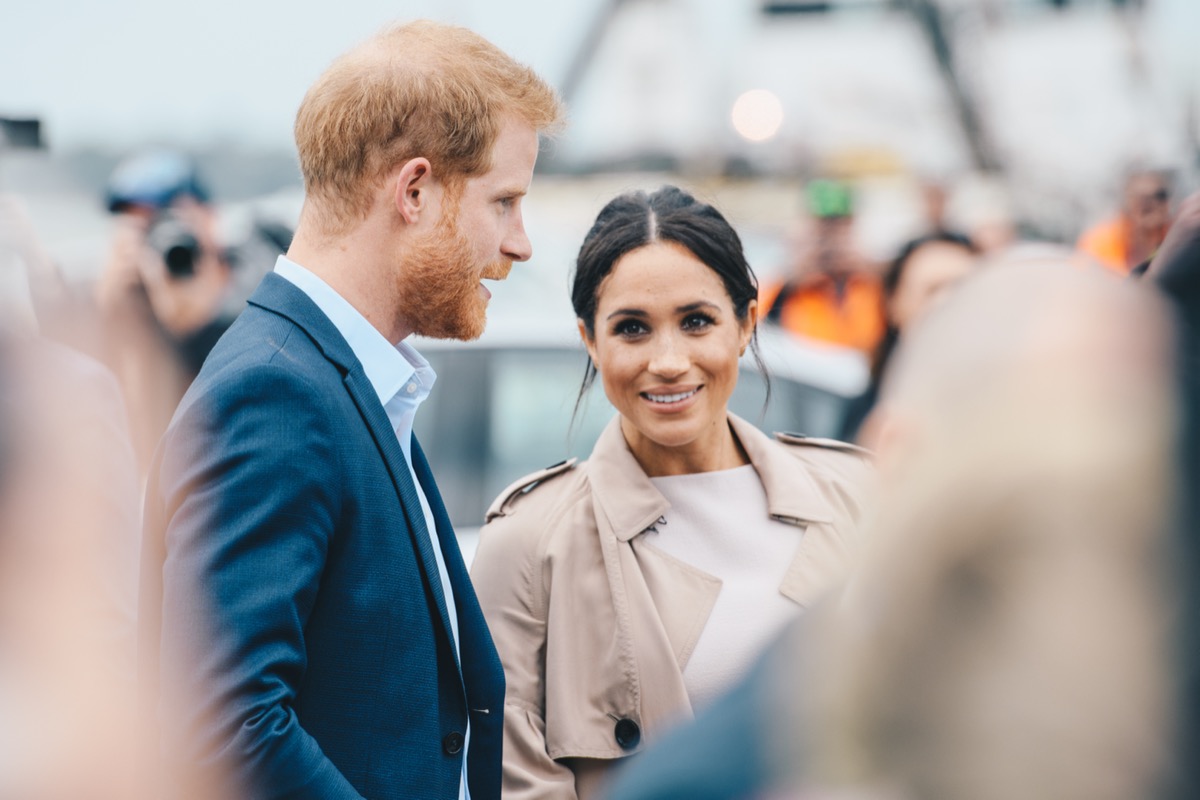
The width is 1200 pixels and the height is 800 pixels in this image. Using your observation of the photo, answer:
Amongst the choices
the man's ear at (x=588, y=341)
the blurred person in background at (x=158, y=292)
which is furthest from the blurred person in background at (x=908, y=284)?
the blurred person in background at (x=158, y=292)

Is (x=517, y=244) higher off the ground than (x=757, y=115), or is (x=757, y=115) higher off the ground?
(x=757, y=115)

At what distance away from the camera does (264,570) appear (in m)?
1.52

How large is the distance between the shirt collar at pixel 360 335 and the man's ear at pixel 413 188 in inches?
6.0

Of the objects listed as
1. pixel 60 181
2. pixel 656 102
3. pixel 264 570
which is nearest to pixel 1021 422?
pixel 264 570

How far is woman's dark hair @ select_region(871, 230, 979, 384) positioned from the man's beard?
2.84m

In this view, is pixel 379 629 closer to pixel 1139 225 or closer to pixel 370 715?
pixel 370 715

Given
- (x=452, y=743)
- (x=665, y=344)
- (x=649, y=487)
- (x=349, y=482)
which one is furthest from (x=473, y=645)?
(x=665, y=344)

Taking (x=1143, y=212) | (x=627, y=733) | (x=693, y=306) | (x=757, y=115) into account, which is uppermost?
(x=757, y=115)

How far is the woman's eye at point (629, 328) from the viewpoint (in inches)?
92.7

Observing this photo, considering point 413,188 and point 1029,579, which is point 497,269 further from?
point 1029,579

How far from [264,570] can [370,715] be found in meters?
0.27

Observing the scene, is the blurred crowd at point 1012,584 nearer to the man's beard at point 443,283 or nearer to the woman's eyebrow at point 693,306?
Answer: the man's beard at point 443,283

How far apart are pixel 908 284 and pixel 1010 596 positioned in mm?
3857

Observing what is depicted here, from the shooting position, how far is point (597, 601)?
217cm
